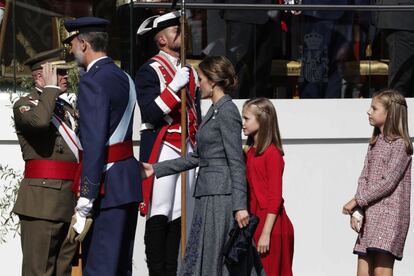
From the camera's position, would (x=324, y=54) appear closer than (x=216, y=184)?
No

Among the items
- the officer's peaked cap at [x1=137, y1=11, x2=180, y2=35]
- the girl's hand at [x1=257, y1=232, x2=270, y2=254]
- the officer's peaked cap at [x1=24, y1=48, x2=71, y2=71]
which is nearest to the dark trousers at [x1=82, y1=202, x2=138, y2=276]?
the girl's hand at [x1=257, y1=232, x2=270, y2=254]

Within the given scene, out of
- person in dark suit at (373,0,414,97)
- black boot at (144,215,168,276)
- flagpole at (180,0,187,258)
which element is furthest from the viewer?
person in dark suit at (373,0,414,97)

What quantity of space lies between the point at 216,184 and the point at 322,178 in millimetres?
2253

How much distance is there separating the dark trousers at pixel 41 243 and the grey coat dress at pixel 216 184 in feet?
3.09

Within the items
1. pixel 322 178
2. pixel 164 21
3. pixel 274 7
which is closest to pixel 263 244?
pixel 164 21

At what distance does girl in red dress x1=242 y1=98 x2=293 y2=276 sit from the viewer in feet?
27.4

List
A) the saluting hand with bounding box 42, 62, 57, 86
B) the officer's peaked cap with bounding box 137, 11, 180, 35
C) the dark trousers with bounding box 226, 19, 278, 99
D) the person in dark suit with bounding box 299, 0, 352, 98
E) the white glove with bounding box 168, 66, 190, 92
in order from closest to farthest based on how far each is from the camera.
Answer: the saluting hand with bounding box 42, 62, 57, 86 → the white glove with bounding box 168, 66, 190, 92 → the officer's peaked cap with bounding box 137, 11, 180, 35 → the dark trousers with bounding box 226, 19, 278, 99 → the person in dark suit with bounding box 299, 0, 352, 98

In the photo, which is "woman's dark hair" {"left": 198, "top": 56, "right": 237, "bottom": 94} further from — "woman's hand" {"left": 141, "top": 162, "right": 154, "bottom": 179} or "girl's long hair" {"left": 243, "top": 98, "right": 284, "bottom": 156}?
"woman's hand" {"left": 141, "top": 162, "right": 154, "bottom": 179}

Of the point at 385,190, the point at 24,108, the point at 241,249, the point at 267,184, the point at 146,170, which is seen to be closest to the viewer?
the point at 241,249

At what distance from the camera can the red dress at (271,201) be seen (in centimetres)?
837

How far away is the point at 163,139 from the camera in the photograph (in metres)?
9.30

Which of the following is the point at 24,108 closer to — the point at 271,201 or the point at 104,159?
the point at 104,159

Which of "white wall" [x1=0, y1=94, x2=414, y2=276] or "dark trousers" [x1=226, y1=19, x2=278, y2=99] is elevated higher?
"dark trousers" [x1=226, y1=19, x2=278, y2=99]

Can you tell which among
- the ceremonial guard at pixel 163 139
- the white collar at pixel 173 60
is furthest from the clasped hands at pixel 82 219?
the white collar at pixel 173 60
